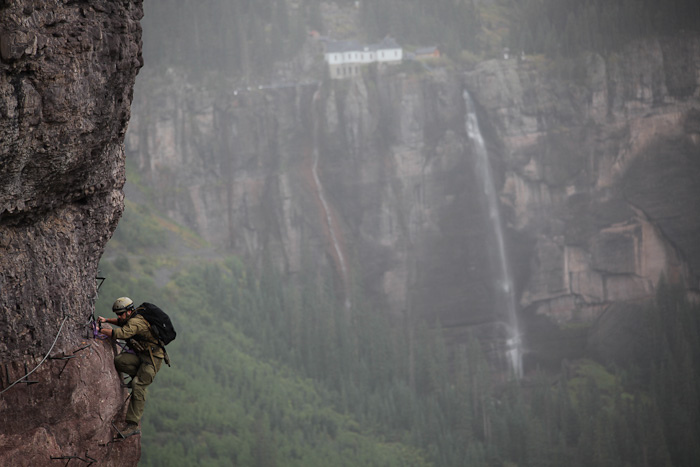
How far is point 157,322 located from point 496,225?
7902cm

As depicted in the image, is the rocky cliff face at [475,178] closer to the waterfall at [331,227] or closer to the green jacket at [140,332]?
the waterfall at [331,227]

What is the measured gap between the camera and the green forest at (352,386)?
5225 centimetres

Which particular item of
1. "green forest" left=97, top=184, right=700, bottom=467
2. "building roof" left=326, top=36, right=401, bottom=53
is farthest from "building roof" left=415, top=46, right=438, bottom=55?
"green forest" left=97, top=184, right=700, bottom=467

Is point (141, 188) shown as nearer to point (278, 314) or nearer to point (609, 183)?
point (278, 314)

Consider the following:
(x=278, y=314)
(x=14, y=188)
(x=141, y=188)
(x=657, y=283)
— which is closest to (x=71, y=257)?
(x=14, y=188)

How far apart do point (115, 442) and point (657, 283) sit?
3256 inches

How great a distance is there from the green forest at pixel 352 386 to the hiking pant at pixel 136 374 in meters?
34.6

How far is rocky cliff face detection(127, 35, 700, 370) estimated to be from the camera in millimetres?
85312

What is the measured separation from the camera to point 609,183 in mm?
86688

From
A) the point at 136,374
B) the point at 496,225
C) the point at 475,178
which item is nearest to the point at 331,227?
the point at 475,178

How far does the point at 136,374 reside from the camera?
40.2ft

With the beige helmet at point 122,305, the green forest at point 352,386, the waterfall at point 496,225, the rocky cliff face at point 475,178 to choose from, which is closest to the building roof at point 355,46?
the rocky cliff face at point 475,178

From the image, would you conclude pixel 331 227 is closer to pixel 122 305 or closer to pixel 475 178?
pixel 475 178

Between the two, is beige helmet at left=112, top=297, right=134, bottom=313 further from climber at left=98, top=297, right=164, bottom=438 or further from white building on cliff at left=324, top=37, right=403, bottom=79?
white building on cliff at left=324, top=37, right=403, bottom=79
